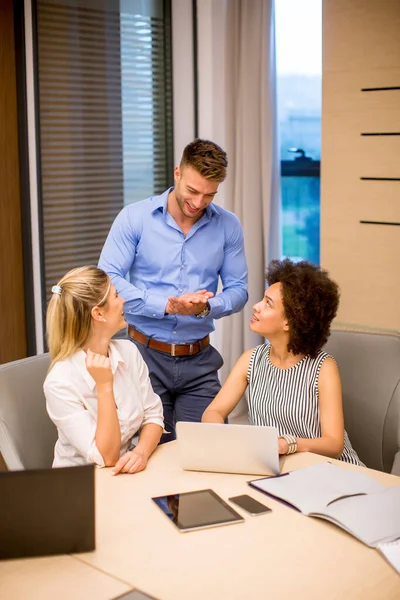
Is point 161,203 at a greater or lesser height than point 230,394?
greater

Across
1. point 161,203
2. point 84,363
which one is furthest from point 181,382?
point 84,363

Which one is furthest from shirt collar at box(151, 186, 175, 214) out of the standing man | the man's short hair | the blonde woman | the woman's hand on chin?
the woman's hand on chin

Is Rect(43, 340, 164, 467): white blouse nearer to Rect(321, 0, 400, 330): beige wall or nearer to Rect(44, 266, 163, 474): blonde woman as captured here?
Rect(44, 266, 163, 474): blonde woman

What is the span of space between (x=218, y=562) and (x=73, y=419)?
707mm

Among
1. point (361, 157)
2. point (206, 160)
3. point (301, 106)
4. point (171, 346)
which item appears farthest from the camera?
point (301, 106)

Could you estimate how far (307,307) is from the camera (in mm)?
2525

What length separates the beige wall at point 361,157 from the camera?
3.67 meters

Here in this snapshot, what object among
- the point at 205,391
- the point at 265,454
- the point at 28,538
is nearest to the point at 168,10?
the point at 205,391

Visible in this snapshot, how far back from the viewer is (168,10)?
4586mm

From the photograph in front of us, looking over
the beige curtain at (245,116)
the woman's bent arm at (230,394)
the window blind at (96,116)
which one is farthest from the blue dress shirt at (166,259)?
the beige curtain at (245,116)

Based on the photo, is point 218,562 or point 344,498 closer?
point 218,562

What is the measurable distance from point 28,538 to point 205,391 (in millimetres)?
1507

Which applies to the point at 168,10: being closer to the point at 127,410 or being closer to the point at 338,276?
the point at 338,276

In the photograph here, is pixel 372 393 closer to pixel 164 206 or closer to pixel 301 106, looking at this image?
pixel 164 206
